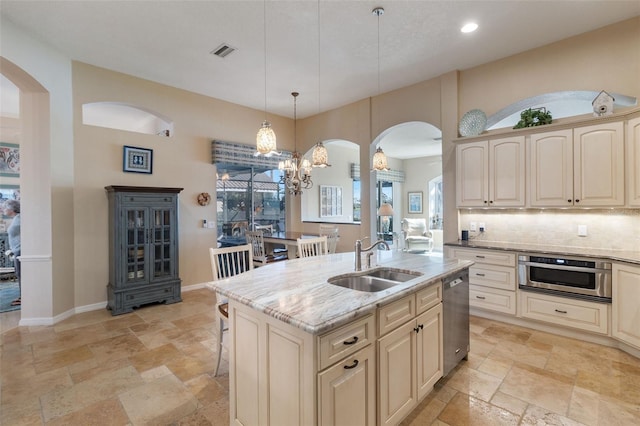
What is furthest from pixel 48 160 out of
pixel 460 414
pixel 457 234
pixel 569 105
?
pixel 569 105

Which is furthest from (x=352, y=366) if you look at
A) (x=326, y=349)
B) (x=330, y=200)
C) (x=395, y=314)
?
(x=330, y=200)

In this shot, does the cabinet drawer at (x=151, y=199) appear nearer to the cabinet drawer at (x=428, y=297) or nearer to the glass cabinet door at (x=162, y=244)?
the glass cabinet door at (x=162, y=244)

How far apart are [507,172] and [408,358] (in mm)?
2889

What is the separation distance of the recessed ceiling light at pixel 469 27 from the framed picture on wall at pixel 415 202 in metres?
7.46

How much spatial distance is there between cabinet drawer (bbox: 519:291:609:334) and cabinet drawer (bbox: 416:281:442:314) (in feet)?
6.26

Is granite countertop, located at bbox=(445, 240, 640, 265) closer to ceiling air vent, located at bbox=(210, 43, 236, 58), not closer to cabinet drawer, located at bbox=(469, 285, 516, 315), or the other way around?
cabinet drawer, located at bbox=(469, 285, 516, 315)

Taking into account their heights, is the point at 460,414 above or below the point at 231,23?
below

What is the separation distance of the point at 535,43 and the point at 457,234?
98.5 inches

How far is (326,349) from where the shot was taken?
1.37m

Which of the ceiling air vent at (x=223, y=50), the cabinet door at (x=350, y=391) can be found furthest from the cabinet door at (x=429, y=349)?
the ceiling air vent at (x=223, y=50)

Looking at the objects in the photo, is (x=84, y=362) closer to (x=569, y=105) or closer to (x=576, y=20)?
(x=576, y=20)

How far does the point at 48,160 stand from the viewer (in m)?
3.67

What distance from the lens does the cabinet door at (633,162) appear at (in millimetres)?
2869

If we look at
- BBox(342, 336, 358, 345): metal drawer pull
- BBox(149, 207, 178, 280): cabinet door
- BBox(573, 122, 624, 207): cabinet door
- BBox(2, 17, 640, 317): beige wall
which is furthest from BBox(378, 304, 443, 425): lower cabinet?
BBox(149, 207, 178, 280): cabinet door
